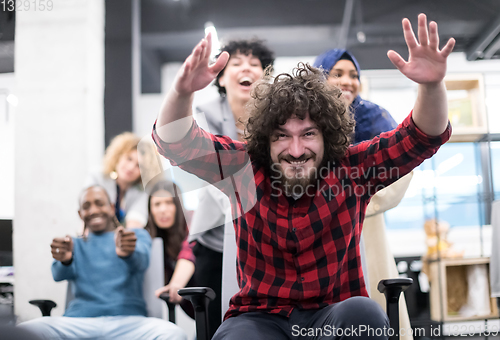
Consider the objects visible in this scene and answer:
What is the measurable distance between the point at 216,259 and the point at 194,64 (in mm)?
881

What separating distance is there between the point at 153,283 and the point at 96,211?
0.37 meters

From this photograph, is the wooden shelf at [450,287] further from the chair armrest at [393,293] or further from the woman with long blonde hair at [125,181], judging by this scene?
the woman with long blonde hair at [125,181]

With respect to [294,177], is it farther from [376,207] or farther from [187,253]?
[187,253]

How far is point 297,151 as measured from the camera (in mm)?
917

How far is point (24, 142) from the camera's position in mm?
1896

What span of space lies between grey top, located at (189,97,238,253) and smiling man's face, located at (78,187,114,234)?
1.32 feet

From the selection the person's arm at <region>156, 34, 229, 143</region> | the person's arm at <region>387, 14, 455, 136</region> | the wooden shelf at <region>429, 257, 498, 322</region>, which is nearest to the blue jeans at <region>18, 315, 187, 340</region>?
the person's arm at <region>156, 34, 229, 143</region>

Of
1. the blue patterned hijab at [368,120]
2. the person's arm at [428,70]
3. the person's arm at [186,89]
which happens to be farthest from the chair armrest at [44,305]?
the person's arm at [428,70]

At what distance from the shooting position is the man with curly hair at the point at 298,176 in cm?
81

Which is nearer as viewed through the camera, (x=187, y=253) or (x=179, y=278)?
(x=179, y=278)

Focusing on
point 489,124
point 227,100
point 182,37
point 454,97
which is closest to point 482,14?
point 454,97

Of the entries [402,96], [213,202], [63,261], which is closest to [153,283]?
[63,261]

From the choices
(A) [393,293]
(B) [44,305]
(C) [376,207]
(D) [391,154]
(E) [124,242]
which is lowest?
(B) [44,305]

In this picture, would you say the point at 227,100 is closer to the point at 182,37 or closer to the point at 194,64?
the point at 194,64
